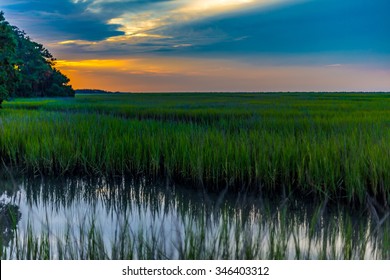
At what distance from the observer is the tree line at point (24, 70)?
61.2ft

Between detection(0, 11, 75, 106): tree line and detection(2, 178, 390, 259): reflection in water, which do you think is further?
detection(0, 11, 75, 106): tree line

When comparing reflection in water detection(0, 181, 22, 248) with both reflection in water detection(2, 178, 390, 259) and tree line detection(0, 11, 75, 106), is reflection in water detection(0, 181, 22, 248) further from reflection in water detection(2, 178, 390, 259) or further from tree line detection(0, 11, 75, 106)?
tree line detection(0, 11, 75, 106)

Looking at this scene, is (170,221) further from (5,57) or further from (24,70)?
(24,70)

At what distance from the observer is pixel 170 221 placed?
3943mm

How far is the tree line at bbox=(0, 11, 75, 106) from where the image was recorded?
18641 mm

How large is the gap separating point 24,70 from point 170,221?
34.5 metres

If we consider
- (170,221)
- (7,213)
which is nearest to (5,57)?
(7,213)

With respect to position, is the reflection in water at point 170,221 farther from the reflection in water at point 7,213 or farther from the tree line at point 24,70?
the tree line at point 24,70

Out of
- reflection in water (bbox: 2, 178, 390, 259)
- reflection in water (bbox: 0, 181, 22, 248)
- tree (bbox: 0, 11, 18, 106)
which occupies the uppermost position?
tree (bbox: 0, 11, 18, 106)

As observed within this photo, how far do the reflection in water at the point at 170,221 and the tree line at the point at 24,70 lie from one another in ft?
49.5

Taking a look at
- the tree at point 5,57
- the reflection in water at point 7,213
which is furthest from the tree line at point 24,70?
the reflection in water at point 7,213

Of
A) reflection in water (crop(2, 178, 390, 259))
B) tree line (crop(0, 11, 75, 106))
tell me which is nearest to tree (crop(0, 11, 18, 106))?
tree line (crop(0, 11, 75, 106))

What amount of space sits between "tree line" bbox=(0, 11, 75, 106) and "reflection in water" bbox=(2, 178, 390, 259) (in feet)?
49.5
